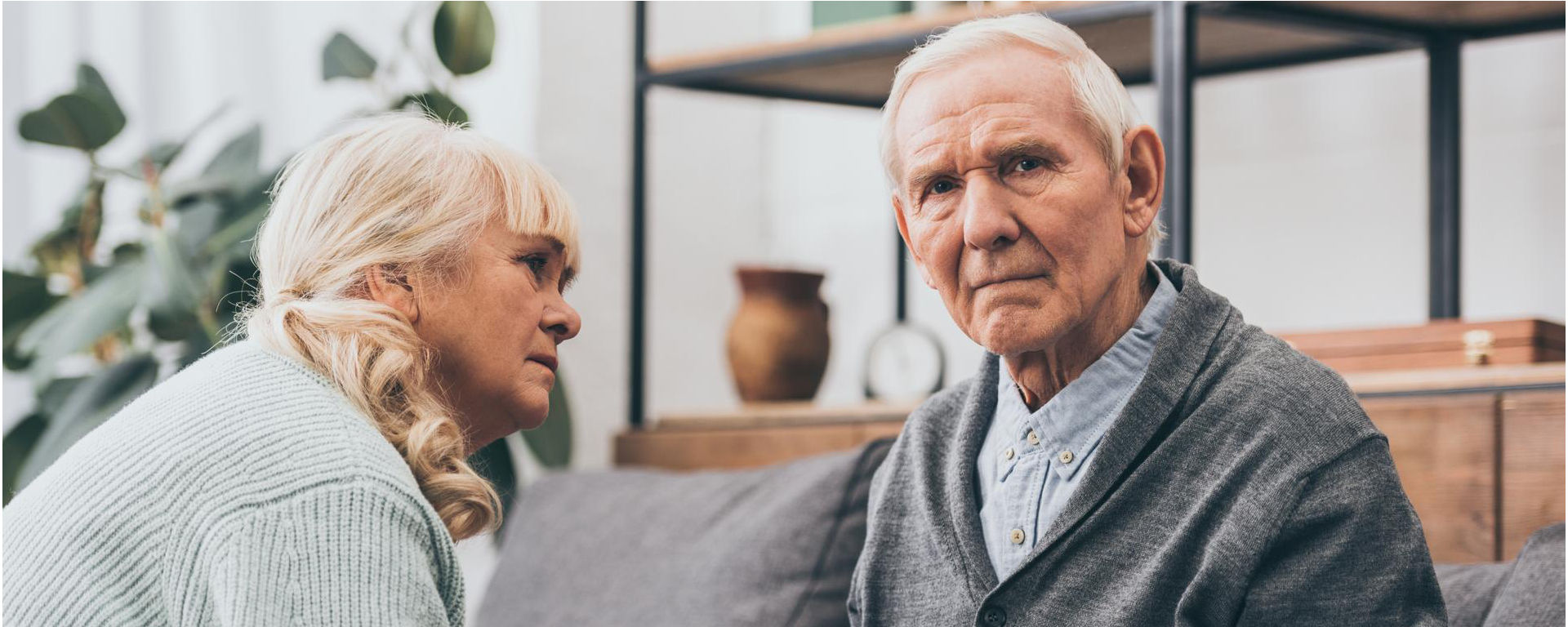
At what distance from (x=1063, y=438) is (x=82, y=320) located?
5.87 ft

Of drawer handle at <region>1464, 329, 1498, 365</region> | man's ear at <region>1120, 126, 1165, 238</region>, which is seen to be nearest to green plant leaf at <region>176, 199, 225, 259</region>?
man's ear at <region>1120, 126, 1165, 238</region>

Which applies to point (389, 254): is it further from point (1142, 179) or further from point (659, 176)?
point (659, 176)

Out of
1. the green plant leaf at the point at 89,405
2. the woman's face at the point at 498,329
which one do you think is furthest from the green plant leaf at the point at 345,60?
the woman's face at the point at 498,329

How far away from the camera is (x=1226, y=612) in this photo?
1.14 meters

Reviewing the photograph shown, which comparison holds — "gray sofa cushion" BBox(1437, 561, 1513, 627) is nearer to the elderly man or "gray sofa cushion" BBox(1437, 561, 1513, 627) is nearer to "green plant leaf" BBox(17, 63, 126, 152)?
the elderly man

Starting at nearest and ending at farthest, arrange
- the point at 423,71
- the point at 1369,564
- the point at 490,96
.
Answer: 1. the point at 1369,564
2. the point at 423,71
3. the point at 490,96

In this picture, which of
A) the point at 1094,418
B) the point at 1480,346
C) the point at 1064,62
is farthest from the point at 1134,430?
the point at 1480,346

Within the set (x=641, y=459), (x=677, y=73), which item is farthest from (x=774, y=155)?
(x=641, y=459)

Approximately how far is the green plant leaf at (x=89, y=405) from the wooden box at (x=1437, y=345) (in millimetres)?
1828

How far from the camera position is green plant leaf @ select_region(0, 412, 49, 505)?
2.63 metres

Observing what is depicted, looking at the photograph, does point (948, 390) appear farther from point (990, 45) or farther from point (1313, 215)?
point (1313, 215)

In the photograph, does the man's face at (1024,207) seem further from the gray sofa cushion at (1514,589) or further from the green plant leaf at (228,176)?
the green plant leaf at (228,176)

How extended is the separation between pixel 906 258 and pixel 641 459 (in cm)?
68

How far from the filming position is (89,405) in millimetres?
2576
